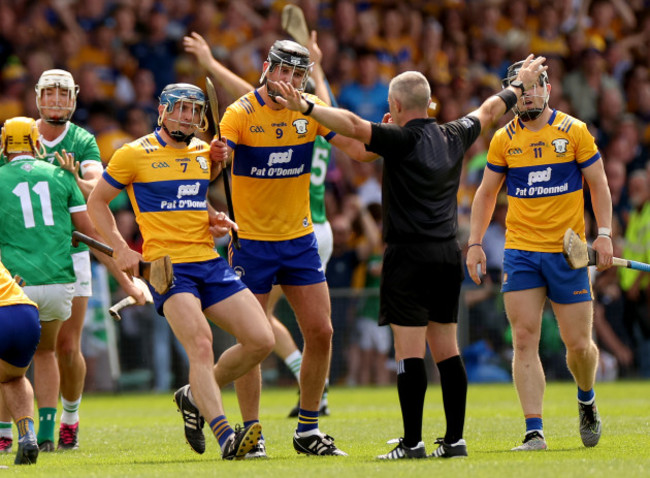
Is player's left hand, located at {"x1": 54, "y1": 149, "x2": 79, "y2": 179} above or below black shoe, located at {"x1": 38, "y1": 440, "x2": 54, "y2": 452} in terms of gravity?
above

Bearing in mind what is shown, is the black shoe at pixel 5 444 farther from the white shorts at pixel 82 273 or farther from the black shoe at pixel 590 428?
the black shoe at pixel 590 428

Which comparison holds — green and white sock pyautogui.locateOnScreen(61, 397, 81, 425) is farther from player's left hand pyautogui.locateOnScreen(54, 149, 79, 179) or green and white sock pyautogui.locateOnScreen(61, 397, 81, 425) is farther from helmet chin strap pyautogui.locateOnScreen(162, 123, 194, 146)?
helmet chin strap pyautogui.locateOnScreen(162, 123, 194, 146)

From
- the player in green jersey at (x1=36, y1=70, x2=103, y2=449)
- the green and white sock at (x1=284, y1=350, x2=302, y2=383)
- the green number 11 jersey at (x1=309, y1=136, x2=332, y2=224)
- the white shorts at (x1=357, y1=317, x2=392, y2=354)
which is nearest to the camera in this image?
the player in green jersey at (x1=36, y1=70, x2=103, y2=449)

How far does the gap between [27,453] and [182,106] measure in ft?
8.22

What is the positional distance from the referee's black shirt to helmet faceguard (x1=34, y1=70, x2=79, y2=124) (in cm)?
304

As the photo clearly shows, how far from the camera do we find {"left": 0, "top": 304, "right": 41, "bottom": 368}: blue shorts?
769cm

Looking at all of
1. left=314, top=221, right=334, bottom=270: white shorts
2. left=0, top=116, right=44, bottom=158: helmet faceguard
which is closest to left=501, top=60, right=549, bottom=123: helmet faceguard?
left=0, top=116, right=44, bottom=158: helmet faceguard

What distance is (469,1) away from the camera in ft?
68.5

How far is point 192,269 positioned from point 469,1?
45.8 feet

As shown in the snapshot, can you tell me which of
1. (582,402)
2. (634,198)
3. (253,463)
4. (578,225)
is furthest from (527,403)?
(634,198)

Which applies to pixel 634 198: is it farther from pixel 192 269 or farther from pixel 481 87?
pixel 192 269

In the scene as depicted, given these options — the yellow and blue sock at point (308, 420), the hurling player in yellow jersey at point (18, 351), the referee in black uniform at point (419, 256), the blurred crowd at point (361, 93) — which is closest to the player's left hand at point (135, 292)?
the hurling player in yellow jersey at point (18, 351)

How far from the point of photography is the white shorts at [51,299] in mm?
8984

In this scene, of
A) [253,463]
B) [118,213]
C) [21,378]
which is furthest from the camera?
[118,213]
